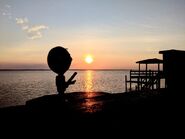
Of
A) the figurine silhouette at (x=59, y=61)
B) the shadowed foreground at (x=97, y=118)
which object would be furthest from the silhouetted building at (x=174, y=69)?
the figurine silhouette at (x=59, y=61)

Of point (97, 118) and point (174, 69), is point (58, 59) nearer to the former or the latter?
point (97, 118)

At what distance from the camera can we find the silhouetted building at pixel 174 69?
1706cm

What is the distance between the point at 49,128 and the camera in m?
6.08

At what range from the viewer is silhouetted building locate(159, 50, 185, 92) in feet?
56.0

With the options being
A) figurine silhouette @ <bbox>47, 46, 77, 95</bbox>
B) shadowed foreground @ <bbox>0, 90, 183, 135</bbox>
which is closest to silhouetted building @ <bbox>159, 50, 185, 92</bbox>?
shadowed foreground @ <bbox>0, 90, 183, 135</bbox>

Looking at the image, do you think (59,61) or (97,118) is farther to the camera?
(59,61)

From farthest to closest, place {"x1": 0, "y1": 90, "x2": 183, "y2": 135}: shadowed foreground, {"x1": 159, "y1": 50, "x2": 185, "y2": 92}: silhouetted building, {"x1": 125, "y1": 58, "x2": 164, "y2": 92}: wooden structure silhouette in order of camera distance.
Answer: {"x1": 125, "y1": 58, "x2": 164, "y2": 92}: wooden structure silhouette, {"x1": 159, "y1": 50, "x2": 185, "y2": 92}: silhouetted building, {"x1": 0, "y1": 90, "x2": 183, "y2": 135}: shadowed foreground

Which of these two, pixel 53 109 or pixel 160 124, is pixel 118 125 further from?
pixel 53 109

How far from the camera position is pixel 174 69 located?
685 inches

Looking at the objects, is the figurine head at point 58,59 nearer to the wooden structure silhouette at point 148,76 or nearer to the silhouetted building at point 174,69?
the silhouetted building at point 174,69

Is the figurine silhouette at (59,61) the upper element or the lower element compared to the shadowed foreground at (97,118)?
upper

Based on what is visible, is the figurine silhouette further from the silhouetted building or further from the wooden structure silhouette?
the wooden structure silhouette

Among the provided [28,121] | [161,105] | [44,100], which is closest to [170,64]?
[161,105]

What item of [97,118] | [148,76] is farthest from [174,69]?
[148,76]
